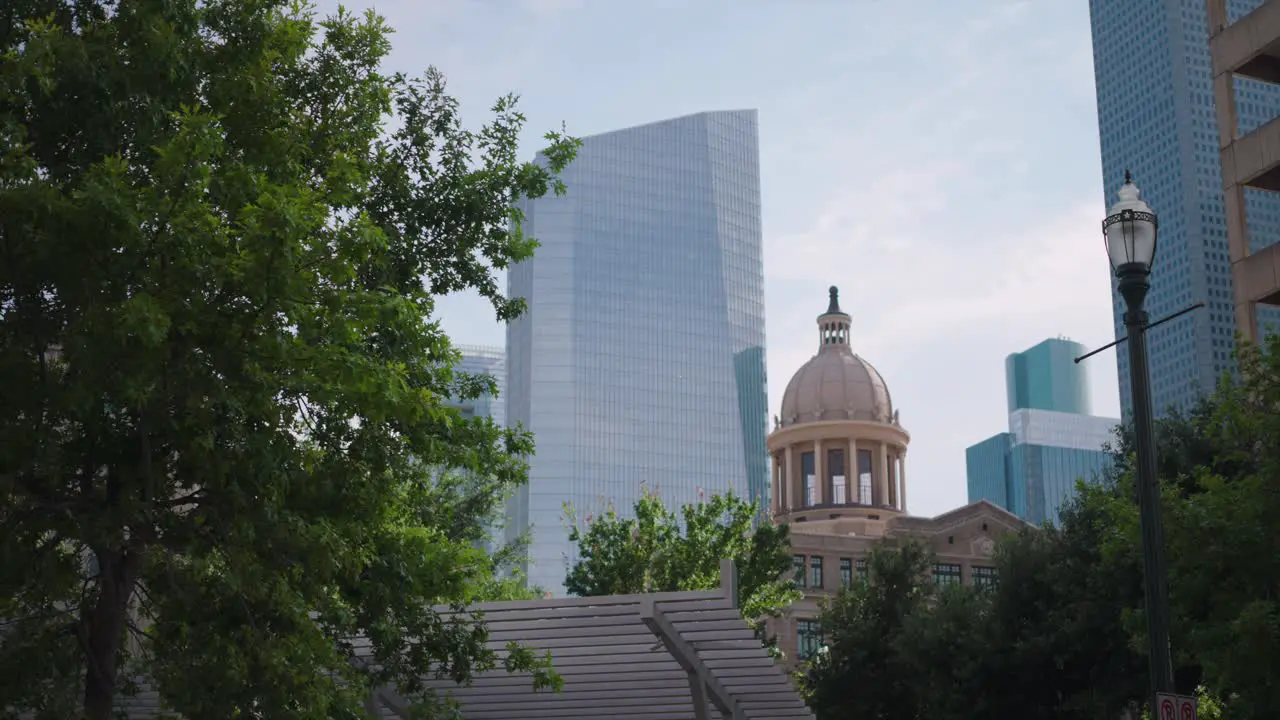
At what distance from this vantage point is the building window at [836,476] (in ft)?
326

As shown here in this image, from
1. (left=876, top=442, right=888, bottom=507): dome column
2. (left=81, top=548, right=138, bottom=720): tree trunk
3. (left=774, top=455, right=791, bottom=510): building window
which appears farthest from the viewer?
(left=774, top=455, right=791, bottom=510): building window

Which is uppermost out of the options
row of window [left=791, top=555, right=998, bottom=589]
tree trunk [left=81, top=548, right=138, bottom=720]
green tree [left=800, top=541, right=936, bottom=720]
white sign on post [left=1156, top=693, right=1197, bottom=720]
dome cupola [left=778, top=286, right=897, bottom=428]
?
dome cupola [left=778, top=286, right=897, bottom=428]

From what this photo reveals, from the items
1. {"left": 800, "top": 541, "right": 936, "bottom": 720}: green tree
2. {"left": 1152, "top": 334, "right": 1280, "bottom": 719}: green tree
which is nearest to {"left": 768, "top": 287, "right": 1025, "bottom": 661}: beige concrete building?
{"left": 800, "top": 541, "right": 936, "bottom": 720}: green tree

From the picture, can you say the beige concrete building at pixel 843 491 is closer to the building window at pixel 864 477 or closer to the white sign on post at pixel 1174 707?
the building window at pixel 864 477

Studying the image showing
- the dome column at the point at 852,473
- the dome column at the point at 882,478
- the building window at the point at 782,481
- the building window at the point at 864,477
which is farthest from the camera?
the building window at the point at 782,481

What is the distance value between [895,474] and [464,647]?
3306 inches

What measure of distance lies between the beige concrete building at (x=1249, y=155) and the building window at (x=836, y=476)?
5545 centimetres

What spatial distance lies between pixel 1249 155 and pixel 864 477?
195 feet

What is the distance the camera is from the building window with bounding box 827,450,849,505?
99.2m

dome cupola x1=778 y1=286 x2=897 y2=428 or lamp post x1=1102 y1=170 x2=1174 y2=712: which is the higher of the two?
dome cupola x1=778 y1=286 x2=897 y2=428

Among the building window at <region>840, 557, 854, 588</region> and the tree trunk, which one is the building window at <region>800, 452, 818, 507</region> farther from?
the tree trunk

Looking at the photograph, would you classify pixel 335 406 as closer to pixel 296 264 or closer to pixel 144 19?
pixel 296 264

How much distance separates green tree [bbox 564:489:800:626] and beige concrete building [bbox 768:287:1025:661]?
1674 inches

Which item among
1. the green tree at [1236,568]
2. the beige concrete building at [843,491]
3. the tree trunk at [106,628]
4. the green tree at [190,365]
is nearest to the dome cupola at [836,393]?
A: the beige concrete building at [843,491]
